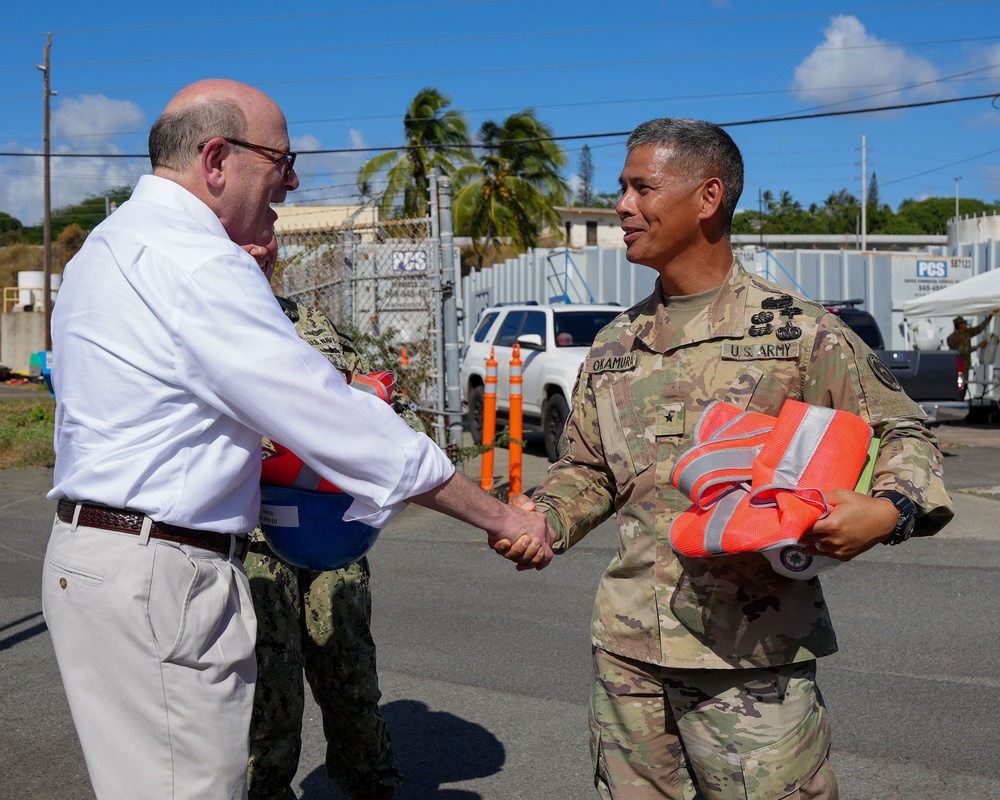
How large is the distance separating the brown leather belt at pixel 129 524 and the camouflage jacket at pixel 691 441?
98cm

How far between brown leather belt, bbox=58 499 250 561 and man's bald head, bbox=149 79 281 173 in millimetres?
806

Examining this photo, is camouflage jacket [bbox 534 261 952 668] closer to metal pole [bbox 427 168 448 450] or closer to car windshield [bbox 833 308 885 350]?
metal pole [bbox 427 168 448 450]

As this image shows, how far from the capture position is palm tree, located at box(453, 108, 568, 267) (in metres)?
40.4

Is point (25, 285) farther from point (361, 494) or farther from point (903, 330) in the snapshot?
point (361, 494)

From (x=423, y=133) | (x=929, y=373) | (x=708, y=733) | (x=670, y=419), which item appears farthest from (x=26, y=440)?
(x=423, y=133)

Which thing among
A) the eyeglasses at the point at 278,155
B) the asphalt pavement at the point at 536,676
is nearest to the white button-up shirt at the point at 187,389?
the eyeglasses at the point at 278,155

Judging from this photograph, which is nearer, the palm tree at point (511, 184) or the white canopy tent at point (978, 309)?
the white canopy tent at point (978, 309)

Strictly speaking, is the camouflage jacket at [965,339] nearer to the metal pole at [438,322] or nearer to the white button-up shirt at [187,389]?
the metal pole at [438,322]

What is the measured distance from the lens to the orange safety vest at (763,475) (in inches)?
90.0

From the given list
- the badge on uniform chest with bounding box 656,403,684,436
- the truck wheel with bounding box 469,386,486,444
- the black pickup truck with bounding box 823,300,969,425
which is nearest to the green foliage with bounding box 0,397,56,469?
the truck wheel with bounding box 469,386,486,444

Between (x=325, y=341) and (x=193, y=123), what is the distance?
1198mm

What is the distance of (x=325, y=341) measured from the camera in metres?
3.64

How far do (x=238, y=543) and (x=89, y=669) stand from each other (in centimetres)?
42

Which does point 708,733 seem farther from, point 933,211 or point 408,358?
point 933,211
